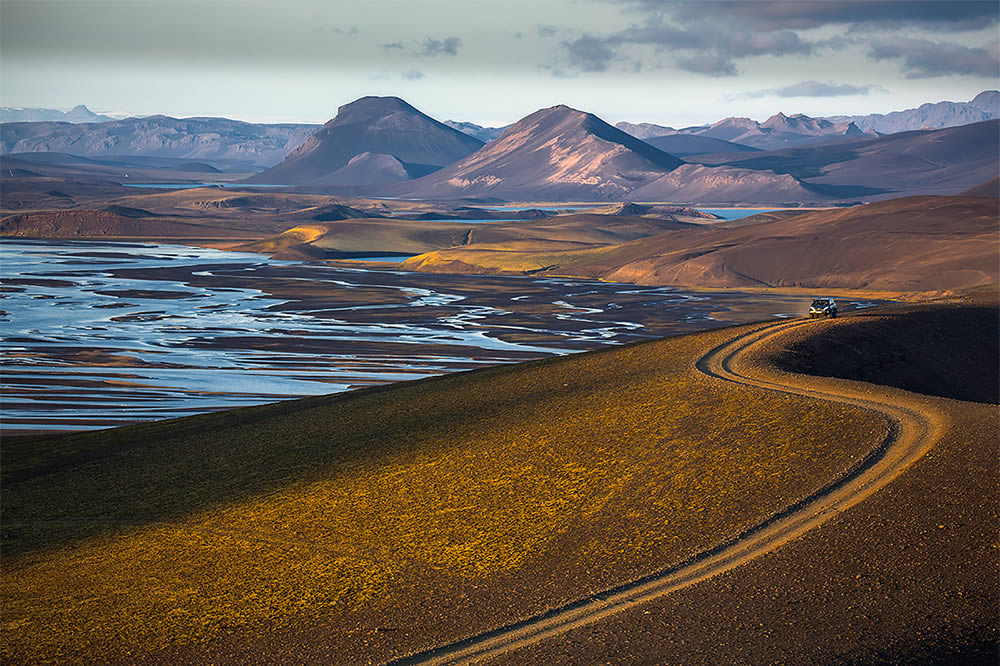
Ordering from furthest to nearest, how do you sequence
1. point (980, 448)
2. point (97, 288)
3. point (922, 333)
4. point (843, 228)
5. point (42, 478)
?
point (843, 228) < point (97, 288) < point (922, 333) < point (42, 478) < point (980, 448)

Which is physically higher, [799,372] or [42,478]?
[799,372]

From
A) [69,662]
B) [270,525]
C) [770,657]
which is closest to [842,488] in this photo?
[770,657]

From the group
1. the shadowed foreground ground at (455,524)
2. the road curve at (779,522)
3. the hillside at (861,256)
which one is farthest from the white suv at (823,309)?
the hillside at (861,256)

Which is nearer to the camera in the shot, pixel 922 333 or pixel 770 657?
pixel 770 657

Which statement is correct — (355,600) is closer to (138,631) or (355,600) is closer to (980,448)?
(138,631)

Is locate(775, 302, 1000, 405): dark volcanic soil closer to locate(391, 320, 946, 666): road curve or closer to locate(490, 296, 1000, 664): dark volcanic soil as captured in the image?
locate(391, 320, 946, 666): road curve

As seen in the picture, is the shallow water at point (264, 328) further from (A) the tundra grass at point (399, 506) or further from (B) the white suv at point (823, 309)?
(B) the white suv at point (823, 309)

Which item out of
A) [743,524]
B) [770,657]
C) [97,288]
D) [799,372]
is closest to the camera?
[770,657]
